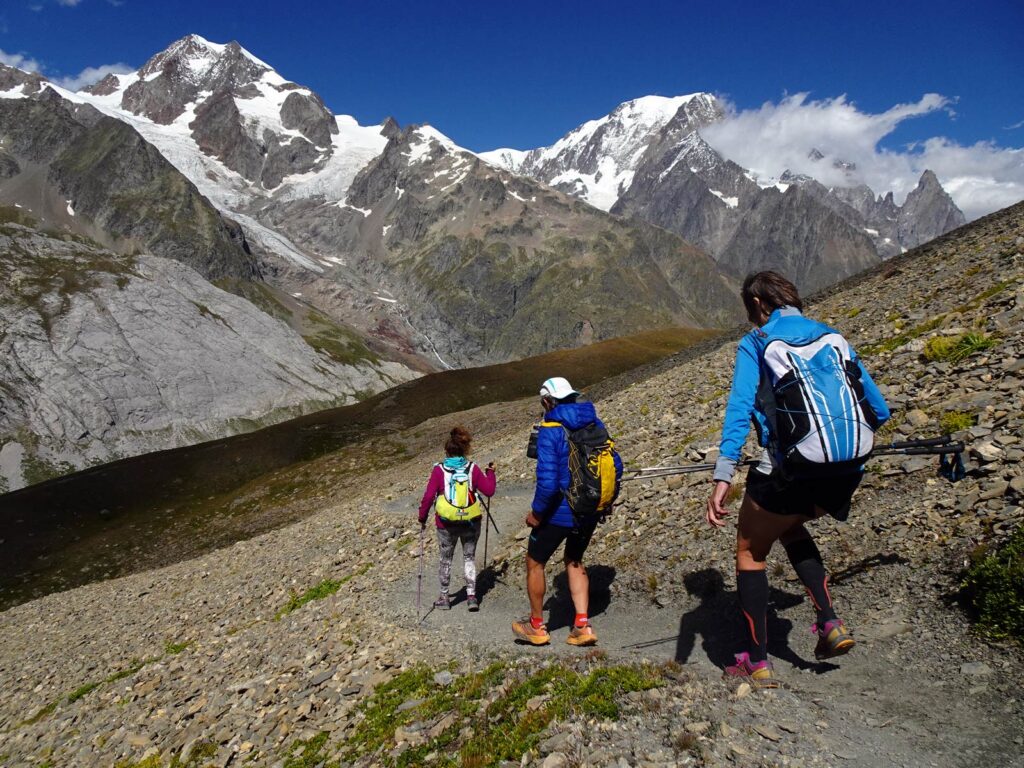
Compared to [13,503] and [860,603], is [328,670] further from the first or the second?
[13,503]

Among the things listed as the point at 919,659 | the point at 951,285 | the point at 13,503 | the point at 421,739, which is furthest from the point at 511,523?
the point at 13,503

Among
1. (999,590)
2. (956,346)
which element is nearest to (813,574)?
(999,590)

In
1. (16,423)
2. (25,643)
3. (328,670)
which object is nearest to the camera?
(328,670)

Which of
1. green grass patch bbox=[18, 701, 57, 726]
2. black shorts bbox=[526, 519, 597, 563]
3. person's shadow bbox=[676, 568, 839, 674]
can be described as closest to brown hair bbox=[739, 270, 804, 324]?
black shorts bbox=[526, 519, 597, 563]

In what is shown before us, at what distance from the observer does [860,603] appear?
8695 mm

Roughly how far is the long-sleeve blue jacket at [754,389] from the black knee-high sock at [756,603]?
1.48 metres

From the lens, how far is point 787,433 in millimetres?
6402

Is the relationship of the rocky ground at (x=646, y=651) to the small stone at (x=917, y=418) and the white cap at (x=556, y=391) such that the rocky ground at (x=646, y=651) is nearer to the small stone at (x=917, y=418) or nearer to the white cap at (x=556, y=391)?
the small stone at (x=917, y=418)

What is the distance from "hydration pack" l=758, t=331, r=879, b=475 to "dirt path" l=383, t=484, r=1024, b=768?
8.76ft

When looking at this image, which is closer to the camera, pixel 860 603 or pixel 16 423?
pixel 860 603

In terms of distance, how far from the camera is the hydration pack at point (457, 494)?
12984 millimetres

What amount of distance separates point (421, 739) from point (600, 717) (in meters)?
2.50

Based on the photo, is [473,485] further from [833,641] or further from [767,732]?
A: [767,732]

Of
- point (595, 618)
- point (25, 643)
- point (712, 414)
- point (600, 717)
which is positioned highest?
point (712, 414)
